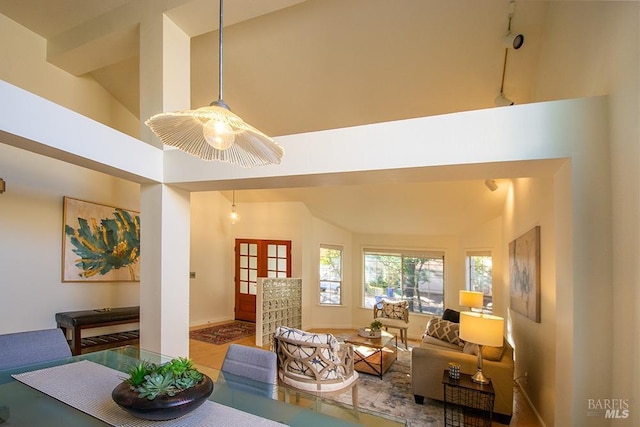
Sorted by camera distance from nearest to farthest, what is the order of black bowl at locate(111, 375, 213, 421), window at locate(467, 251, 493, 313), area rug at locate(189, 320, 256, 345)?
black bowl at locate(111, 375, 213, 421), area rug at locate(189, 320, 256, 345), window at locate(467, 251, 493, 313)

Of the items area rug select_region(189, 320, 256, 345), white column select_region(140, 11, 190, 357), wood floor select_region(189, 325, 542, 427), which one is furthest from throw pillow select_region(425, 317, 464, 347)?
white column select_region(140, 11, 190, 357)

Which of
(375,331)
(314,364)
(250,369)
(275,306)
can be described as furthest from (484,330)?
(275,306)

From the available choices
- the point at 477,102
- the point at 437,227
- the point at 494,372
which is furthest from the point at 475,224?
the point at 494,372

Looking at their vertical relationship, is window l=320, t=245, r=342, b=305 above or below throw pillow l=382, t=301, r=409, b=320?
above

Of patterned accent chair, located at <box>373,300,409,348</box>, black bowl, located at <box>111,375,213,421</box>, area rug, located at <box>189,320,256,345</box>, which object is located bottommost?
area rug, located at <box>189,320,256,345</box>

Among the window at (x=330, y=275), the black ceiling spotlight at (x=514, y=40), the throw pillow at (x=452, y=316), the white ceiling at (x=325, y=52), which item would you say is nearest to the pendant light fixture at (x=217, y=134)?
the white ceiling at (x=325, y=52)

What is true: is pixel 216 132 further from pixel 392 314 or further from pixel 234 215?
pixel 392 314

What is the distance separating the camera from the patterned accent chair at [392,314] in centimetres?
597

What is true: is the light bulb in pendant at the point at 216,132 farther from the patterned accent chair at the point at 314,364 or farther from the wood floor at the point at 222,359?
the patterned accent chair at the point at 314,364

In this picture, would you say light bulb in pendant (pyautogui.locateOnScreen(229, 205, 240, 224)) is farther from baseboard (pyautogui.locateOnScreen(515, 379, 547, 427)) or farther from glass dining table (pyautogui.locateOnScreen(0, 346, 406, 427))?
baseboard (pyautogui.locateOnScreen(515, 379, 547, 427))

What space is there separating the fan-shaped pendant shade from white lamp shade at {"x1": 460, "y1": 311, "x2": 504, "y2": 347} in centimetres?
237

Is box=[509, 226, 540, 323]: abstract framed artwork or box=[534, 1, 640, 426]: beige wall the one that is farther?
box=[509, 226, 540, 323]: abstract framed artwork

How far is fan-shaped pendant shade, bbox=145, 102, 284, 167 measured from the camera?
52.8 inches

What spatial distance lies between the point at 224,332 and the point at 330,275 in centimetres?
248
